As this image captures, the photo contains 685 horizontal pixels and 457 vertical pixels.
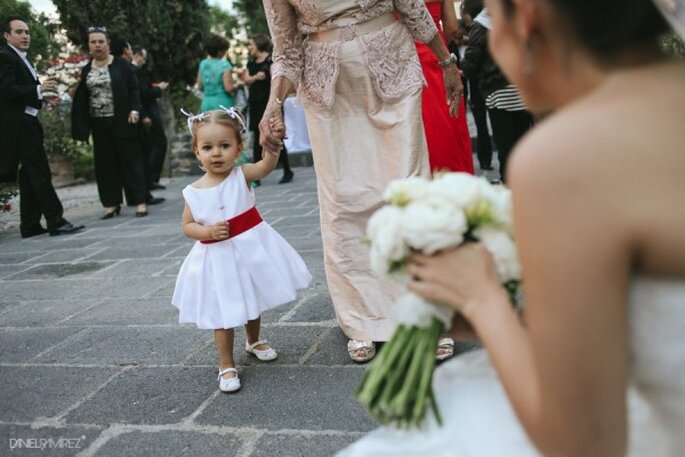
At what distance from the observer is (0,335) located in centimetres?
432

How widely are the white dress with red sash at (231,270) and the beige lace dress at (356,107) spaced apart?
0.96 feet

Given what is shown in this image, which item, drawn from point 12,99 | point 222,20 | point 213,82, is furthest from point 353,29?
point 222,20

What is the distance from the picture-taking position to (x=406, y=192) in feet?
4.41

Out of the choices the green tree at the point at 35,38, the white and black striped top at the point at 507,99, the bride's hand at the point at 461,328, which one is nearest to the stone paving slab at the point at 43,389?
the bride's hand at the point at 461,328

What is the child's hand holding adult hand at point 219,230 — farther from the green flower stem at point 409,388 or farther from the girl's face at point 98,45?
the girl's face at point 98,45

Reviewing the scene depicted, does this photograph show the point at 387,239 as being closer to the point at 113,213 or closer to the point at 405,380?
the point at 405,380

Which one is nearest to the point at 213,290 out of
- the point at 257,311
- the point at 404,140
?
the point at 257,311

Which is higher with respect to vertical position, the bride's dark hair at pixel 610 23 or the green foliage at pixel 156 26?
the green foliage at pixel 156 26

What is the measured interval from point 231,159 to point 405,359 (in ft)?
7.15

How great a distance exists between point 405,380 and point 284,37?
2278mm

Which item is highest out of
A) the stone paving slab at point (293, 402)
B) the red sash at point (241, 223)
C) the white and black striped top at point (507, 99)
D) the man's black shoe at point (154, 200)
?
the white and black striped top at point (507, 99)

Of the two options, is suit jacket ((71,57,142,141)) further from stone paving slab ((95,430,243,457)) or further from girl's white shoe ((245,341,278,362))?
stone paving slab ((95,430,243,457))

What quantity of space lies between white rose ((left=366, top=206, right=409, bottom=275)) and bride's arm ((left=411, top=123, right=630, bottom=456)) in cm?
25

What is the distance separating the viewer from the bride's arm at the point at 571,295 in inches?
39.0
